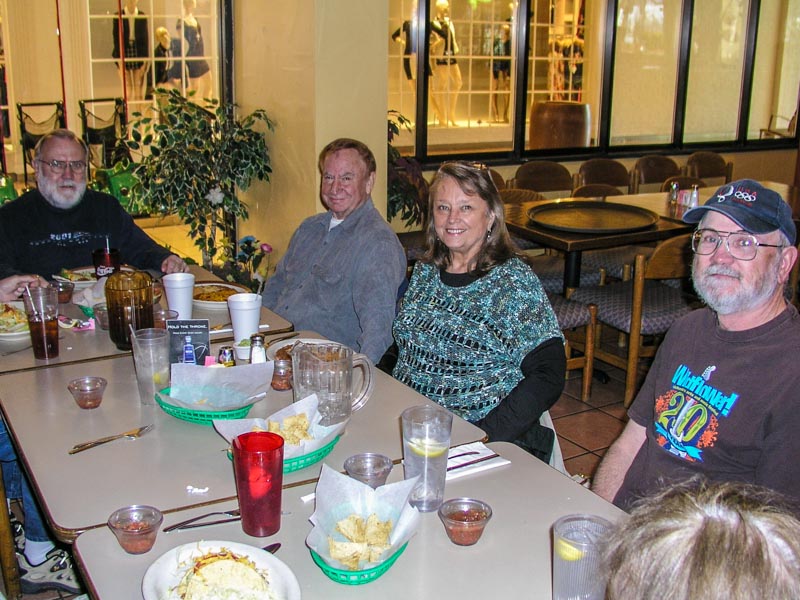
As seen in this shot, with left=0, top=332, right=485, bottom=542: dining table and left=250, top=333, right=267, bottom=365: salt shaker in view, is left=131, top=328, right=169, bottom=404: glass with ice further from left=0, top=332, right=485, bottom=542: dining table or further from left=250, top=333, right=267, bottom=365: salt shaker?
left=250, top=333, right=267, bottom=365: salt shaker

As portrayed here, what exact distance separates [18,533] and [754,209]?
7.89 ft

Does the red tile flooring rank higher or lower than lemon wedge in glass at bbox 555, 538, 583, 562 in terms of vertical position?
lower

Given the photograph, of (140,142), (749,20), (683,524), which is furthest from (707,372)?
(749,20)

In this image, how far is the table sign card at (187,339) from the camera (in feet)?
7.13

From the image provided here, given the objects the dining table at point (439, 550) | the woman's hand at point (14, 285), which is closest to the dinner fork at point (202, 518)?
the dining table at point (439, 550)

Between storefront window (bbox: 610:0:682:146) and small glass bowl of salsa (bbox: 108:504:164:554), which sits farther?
storefront window (bbox: 610:0:682:146)

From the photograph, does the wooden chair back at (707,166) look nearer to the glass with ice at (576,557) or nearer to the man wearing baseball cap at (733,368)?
the man wearing baseball cap at (733,368)

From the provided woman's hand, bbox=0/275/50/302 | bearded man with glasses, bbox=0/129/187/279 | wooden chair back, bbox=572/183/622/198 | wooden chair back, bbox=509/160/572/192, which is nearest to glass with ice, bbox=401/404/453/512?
woman's hand, bbox=0/275/50/302

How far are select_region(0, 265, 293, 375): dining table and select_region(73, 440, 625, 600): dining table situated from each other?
1009mm

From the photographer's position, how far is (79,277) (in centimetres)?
313

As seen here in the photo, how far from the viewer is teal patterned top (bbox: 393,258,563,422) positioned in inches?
89.2

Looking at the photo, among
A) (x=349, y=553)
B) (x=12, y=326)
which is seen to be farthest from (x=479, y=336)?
(x=12, y=326)

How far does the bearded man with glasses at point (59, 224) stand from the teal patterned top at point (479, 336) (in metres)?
1.35

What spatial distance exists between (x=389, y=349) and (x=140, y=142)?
9.79ft
